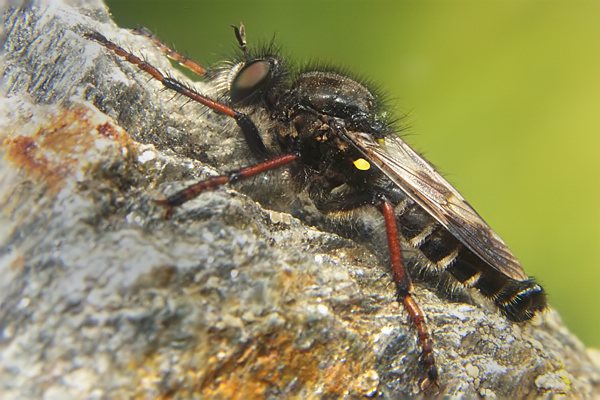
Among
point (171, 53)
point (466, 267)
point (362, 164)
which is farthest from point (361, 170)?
point (171, 53)

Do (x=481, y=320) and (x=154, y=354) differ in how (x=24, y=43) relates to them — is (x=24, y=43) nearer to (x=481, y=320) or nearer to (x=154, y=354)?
(x=154, y=354)

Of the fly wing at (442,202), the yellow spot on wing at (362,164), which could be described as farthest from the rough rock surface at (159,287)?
the yellow spot on wing at (362,164)

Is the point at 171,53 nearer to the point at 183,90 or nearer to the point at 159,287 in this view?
the point at 183,90

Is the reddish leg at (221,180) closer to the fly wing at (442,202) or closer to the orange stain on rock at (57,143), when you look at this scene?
the orange stain on rock at (57,143)

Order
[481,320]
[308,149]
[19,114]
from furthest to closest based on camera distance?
1. [308,149]
2. [481,320]
3. [19,114]

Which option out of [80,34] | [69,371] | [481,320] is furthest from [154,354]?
[80,34]
